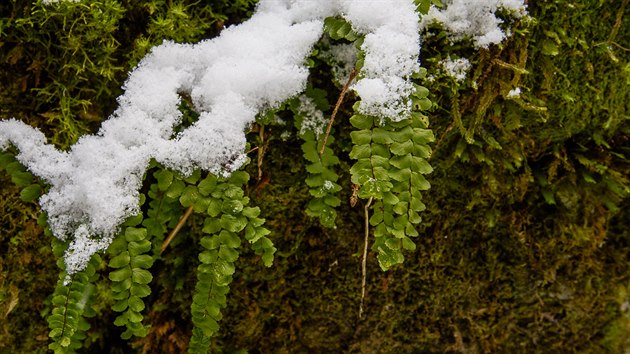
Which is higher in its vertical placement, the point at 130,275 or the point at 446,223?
the point at 130,275

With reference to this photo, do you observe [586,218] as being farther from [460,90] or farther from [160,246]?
[160,246]

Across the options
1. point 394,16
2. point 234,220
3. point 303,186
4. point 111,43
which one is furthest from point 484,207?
point 111,43

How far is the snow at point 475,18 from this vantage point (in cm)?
221

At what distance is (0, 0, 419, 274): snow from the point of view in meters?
2.01

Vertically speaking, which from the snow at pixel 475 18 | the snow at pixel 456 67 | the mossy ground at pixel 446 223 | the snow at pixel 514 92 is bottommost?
the mossy ground at pixel 446 223

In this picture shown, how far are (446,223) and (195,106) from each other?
1497mm

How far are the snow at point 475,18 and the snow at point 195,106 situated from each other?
24 cm

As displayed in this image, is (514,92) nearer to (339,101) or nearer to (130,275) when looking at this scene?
(339,101)

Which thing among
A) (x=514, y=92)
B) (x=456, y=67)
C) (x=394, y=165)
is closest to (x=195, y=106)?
(x=394, y=165)

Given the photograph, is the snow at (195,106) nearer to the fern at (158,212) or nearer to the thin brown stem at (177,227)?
the fern at (158,212)

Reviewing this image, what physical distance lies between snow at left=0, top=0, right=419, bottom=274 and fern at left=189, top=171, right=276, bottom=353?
76mm

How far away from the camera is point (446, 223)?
2738 millimetres

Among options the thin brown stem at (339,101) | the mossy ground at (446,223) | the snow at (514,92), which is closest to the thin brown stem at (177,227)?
the mossy ground at (446,223)

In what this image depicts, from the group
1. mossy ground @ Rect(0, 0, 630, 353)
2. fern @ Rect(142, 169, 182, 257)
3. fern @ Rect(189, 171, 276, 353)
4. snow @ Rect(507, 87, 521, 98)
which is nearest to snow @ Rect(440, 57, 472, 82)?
mossy ground @ Rect(0, 0, 630, 353)
